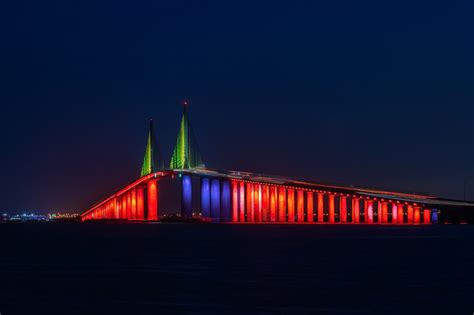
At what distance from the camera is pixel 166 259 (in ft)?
116

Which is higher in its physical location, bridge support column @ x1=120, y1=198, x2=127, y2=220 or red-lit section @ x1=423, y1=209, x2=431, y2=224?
bridge support column @ x1=120, y1=198, x2=127, y2=220

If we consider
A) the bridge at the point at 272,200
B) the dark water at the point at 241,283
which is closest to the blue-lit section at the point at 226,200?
the bridge at the point at 272,200

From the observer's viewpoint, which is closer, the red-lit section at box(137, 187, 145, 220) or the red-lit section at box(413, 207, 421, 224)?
the red-lit section at box(413, 207, 421, 224)

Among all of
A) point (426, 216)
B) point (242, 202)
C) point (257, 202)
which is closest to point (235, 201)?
point (242, 202)

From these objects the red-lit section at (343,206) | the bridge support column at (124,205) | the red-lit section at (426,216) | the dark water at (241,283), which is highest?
the bridge support column at (124,205)

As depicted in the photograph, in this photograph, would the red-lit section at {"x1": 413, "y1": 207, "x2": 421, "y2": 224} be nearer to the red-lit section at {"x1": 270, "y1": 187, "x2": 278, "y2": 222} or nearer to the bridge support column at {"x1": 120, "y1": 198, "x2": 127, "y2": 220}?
the red-lit section at {"x1": 270, "y1": 187, "x2": 278, "y2": 222}

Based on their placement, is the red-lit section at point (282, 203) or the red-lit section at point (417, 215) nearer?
the red-lit section at point (417, 215)

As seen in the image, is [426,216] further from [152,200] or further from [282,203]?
[152,200]

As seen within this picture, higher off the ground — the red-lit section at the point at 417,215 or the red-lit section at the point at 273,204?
the red-lit section at the point at 273,204

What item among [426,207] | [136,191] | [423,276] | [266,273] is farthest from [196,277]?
[136,191]

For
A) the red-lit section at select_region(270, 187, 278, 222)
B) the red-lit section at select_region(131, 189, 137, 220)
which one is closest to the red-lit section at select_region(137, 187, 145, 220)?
the red-lit section at select_region(131, 189, 137, 220)

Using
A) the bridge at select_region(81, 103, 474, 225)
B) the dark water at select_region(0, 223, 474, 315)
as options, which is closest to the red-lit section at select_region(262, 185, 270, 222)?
the bridge at select_region(81, 103, 474, 225)

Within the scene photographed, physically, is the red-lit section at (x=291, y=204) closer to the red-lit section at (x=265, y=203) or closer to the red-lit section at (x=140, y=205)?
the red-lit section at (x=265, y=203)

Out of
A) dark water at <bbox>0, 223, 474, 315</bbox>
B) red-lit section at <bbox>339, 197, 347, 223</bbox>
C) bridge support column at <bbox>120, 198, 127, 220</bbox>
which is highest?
bridge support column at <bbox>120, 198, 127, 220</bbox>
